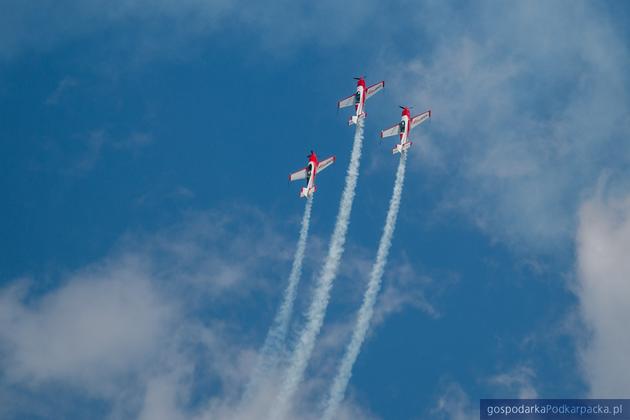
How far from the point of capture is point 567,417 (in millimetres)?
185125

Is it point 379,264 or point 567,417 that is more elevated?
point 379,264

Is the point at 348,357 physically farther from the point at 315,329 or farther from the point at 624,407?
the point at 624,407

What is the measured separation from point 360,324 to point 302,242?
66.0 feet

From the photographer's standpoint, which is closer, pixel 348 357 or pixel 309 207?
pixel 348 357

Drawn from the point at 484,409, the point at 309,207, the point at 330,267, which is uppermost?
the point at 309,207

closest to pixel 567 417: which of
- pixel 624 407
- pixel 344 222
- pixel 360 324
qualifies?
pixel 624 407

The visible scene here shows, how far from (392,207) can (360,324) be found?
27.5 m

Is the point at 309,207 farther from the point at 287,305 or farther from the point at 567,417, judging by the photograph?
the point at 567,417

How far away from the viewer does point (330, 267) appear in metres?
190

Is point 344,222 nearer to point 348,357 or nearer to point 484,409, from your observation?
point 348,357

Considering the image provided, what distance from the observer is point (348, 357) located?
589ft

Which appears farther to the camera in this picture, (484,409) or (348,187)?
(348,187)

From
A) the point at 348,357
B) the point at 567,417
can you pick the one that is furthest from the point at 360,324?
the point at 567,417

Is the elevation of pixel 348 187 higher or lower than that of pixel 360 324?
higher
